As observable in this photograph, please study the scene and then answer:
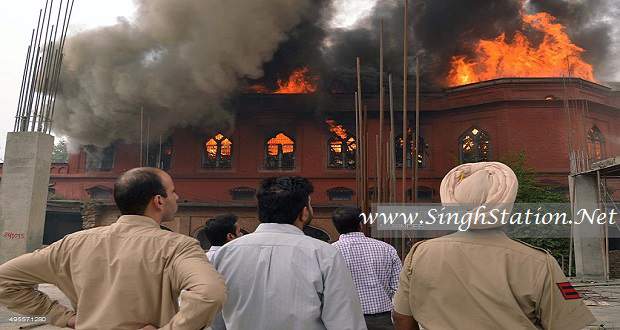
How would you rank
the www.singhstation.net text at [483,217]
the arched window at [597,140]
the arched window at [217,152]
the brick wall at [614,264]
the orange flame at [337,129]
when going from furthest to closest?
the arched window at [217,152] → the orange flame at [337,129] → the arched window at [597,140] → the brick wall at [614,264] → the www.singhstation.net text at [483,217]

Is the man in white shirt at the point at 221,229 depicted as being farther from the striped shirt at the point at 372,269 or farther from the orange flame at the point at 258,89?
the orange flame at the point at 258,89

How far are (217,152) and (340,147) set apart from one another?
5.83 metres

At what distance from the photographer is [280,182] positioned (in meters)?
1.98

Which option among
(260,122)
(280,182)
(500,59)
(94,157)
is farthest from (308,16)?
(280,182)

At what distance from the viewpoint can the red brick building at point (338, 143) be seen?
18344mm

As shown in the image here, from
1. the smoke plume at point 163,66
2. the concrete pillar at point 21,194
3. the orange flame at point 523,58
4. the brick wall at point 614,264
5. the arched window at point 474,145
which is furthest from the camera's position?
the orange flame at point 523,58

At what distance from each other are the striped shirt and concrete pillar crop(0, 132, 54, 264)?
781 cm

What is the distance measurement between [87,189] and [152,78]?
19.5 ft

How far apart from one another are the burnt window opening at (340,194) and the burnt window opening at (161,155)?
7724mm

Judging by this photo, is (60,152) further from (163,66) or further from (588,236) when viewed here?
(588,236)

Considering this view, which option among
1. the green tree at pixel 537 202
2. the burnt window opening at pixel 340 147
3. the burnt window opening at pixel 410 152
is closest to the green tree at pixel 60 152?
the burnt window opening at pixel 340 147

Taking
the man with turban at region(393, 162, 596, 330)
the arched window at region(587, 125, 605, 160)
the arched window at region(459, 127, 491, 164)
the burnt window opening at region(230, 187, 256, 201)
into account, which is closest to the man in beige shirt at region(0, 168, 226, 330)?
the man with turban at region(393, 162, 596, 330)

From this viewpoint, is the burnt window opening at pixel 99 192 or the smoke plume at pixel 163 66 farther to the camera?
the burnt window opening at pixel 99 192

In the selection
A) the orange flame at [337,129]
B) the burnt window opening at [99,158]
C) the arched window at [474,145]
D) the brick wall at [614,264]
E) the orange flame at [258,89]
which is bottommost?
the brick wall at [614,264]
